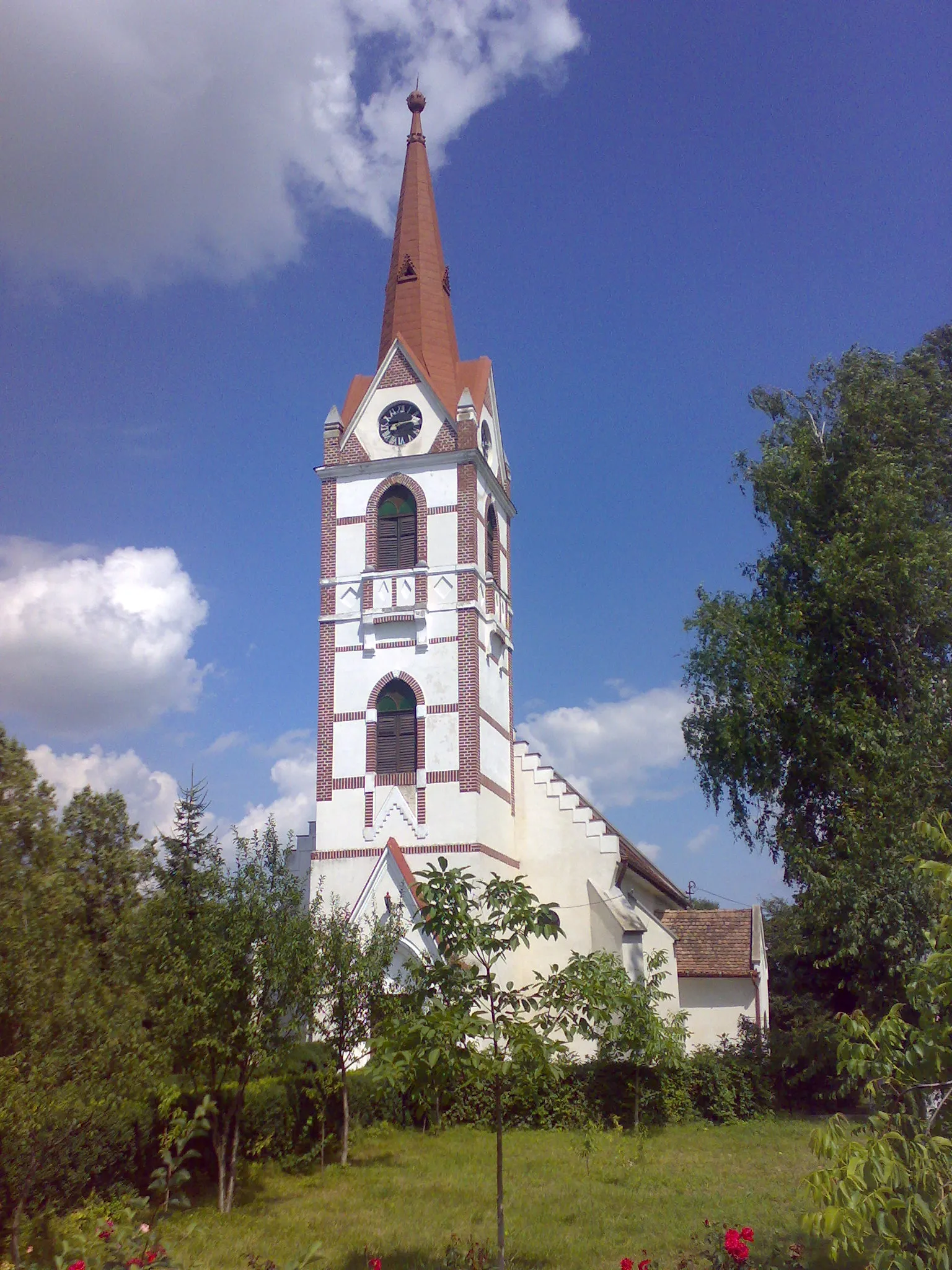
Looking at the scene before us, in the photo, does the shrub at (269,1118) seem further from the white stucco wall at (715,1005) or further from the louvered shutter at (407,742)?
the white stucco wall at (715,1005)

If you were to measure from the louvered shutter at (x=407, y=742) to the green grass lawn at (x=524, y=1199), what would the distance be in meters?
8.93

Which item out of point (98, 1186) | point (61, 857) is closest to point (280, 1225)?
point (98, 1186)

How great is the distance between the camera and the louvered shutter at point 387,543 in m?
28.8

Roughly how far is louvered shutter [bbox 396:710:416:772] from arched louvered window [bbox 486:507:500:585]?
5061mm

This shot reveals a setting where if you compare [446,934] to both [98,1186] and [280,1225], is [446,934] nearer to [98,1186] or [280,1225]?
[280,1225]

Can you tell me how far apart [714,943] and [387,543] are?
1566 cm

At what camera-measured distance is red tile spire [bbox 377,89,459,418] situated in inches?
1219

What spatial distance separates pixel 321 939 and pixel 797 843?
10416 mm

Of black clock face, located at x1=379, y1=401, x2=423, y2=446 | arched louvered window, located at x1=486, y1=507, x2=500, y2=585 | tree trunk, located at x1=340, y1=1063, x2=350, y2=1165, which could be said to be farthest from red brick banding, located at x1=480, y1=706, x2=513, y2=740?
tree trunk, located at x1=340, y1=1063, x2=350, y2=1165

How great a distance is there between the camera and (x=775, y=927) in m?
41.6

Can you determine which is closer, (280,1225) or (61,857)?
(61,857)

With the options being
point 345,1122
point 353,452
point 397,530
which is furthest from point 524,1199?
point 353,452

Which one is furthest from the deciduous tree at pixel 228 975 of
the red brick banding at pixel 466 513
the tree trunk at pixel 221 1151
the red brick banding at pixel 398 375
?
the red brick banding at pixel 398 375

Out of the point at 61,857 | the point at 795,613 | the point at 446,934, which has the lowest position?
the point at 446,934
